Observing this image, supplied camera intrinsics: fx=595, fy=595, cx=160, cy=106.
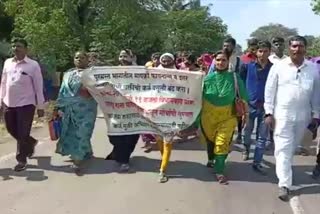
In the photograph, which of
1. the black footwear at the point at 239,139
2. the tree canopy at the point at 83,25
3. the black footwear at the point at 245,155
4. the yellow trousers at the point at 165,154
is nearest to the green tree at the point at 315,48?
the tree canopy at the point at 83,25

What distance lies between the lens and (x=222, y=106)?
784 cm

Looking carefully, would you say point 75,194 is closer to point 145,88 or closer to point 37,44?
point 145,88

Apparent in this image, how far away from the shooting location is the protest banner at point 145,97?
8062 mm

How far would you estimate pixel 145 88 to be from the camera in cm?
824

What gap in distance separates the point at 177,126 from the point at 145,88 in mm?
705

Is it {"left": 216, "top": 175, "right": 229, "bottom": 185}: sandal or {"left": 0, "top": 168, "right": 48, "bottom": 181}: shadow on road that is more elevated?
{"left": 216, "top": 175, "right": 229, "bottom": 185}: sandal

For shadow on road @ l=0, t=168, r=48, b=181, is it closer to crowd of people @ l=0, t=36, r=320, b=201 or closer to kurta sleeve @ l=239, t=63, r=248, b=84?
Result: crowd of people @ l=0, t=36, r=320, b=201

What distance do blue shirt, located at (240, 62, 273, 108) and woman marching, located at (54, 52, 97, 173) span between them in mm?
2268

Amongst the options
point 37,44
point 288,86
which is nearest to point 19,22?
point 37,44

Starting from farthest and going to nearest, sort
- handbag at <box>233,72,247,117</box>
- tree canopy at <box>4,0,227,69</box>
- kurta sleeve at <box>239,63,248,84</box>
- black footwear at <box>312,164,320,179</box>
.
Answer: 1. tree canopy at <box>4,0,227,69</box>
2. kurta sleeve at <box>239,63,248,84</box>
3. black footwear at <box>312,164,320,179</box>
4. handbag at <box>233,72,247,117</box>

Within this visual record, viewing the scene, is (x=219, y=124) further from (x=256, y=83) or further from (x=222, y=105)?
(x=256, y=83)

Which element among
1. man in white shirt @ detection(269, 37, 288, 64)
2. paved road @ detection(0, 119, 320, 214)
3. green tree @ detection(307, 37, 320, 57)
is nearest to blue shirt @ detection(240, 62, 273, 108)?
man in white shirt @ detection(269, 37, 288, 64)

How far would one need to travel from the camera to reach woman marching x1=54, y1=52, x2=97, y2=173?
8.28 metres

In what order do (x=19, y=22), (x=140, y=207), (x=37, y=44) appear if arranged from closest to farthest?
1. (x=140, y=207)
2. (x=37, y=44)
3. (x=19, y=22)
